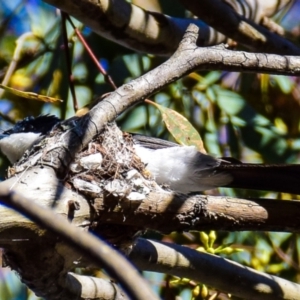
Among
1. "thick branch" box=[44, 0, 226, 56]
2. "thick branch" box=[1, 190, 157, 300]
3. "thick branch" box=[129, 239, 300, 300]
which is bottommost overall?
"thick branch" box=[1, 190, 157, 300]

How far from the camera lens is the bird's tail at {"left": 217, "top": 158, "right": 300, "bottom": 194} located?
1778 mm

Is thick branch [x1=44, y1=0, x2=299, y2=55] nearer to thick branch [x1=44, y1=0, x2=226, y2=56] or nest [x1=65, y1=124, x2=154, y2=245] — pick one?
thick branch [x1=44, y1=0, x2=226, y2=56]

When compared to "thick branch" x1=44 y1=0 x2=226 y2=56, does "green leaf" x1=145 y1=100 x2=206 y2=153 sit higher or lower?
lower

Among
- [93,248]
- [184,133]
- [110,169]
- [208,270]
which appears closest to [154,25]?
[184,133]

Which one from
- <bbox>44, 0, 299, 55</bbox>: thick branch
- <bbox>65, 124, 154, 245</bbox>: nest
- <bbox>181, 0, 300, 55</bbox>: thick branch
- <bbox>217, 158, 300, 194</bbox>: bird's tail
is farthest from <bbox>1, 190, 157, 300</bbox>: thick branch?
<bbox>181, 0, 300, 55</bbox>: thick branch

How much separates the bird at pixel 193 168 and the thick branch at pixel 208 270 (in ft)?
0.69

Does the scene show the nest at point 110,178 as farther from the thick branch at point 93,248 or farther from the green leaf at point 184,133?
the thick branch at point 93,248

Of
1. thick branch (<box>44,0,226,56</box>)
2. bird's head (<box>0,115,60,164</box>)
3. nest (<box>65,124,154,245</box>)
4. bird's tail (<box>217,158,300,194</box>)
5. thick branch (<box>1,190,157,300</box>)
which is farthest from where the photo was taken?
bird's head (<box>0,115,60,164</box>)

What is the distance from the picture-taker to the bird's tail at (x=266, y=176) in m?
1.78

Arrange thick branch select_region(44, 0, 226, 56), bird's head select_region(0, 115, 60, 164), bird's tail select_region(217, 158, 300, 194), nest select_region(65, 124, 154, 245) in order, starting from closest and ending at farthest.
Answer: nest select_region(65, 124, 154, 245) → bird's tail select_region(217, 158, 300, 194) → thick branch select_region(44, 0, 226, 56) → bird's head select_region(0, 115, 60, 164)

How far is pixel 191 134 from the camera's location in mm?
2090

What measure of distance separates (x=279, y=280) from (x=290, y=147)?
831 mm

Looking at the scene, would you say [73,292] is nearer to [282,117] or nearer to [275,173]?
[275,173]

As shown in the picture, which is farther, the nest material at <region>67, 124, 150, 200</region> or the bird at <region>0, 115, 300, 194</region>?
the bird at <region>0, 115, 300, 194</region>
